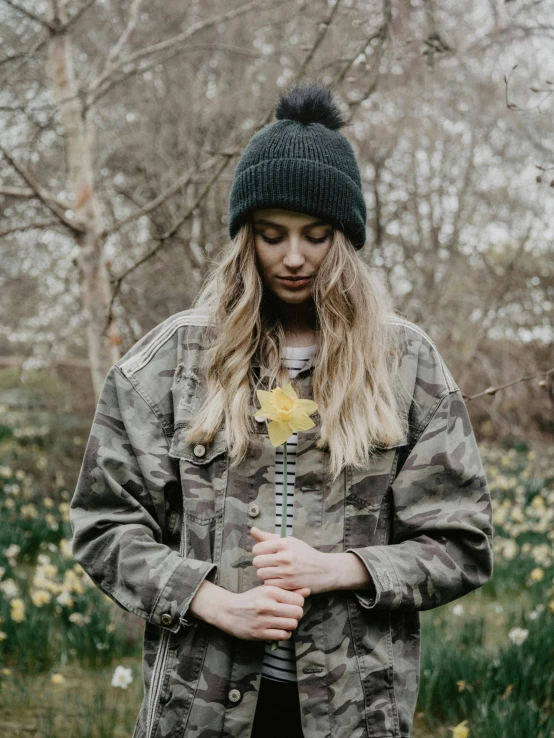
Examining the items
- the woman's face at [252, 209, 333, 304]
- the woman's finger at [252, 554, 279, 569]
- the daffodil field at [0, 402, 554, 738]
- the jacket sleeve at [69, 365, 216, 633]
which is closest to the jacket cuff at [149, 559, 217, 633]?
the jacket sleeve at [69, 365, 216, 633]

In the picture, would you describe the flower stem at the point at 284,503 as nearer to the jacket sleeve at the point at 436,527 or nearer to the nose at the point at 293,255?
the jacket sleeve at the point at 436,527

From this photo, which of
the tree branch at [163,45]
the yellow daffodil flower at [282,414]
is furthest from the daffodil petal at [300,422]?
the tree branch at [163,45]

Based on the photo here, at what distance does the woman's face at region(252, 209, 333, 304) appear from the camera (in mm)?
1629

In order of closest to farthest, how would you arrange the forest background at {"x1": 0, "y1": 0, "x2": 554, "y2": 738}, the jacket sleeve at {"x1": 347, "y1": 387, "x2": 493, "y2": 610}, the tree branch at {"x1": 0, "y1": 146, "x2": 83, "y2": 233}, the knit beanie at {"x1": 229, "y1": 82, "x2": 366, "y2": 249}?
the jacket sleeve at {"x1": 347, "y1": 387, "x2": 493, "y2": 610} < the knit beanie at {"x1": 229, "y1": 82, "x2": 366, "y2": 249} < the tree branch at {"x1": 0, "y1": 146, "x2": 83, "y2": 233} < the forest background at {"x1": 0, "y1": 0, "x2": 554, "y2": 738}

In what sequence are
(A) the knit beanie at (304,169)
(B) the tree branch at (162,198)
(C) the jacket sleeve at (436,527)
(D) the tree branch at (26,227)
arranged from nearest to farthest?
(C) the jacket sleeve at (436,527), (A) the knit beanie at (304,169), (B) the tree branch at (162,198), (D) the tree branch at (26,227)

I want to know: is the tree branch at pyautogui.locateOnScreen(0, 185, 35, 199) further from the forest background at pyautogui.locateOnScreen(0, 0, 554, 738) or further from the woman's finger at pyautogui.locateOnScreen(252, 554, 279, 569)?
the woman's finger at pyautogui.locateOnScreen(252, 554, 279, 569)

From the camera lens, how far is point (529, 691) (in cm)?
278

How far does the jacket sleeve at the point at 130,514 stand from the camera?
142 cm

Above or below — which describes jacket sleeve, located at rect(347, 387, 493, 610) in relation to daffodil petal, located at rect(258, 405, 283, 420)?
below

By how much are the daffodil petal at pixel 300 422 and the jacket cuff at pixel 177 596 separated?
0.33 m

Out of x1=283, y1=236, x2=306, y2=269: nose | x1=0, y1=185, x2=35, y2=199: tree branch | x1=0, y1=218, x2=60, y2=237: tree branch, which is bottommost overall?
x1=283, y1=236, x2=306, y2=269: nose

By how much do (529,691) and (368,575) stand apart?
1.75m

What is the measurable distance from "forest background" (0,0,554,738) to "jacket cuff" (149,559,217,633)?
2.17m

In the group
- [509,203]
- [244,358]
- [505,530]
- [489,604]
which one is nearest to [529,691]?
[489,604]
